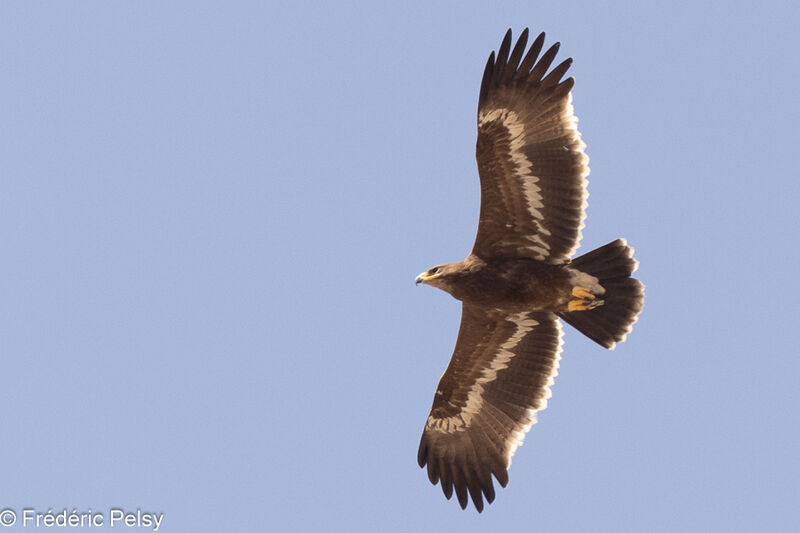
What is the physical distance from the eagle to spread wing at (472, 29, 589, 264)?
0.01 m

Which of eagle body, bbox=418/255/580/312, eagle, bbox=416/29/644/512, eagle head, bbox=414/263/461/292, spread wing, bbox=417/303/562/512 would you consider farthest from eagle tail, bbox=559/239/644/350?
eagle head, bbox=414/263/461/292

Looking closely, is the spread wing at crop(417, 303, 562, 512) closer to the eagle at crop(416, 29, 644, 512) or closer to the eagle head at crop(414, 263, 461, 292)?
the eagle at crop(416, 29, 644, 512)

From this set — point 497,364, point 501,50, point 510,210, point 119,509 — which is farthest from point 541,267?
point 119,509

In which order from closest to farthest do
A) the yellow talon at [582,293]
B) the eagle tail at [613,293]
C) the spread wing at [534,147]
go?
1. the spread wing at [534,147]
2. the eagle tail at [613,293]
3. the yellow talon at [582,293]

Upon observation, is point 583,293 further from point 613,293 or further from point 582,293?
point 613,293

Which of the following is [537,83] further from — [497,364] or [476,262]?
[497,364]

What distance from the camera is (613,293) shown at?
480 inches

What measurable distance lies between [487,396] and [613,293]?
7.11 ft

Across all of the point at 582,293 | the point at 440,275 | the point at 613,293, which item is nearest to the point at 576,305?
the point at 582,293

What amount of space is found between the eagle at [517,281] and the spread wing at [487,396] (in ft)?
0.04

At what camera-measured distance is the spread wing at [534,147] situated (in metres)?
11.9

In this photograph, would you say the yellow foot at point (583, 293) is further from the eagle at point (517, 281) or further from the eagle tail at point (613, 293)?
the eagle tail at point (613, 293)

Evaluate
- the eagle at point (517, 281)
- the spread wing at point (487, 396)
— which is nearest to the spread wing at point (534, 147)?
the eagle at point (517, 281)

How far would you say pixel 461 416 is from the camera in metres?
13.5
